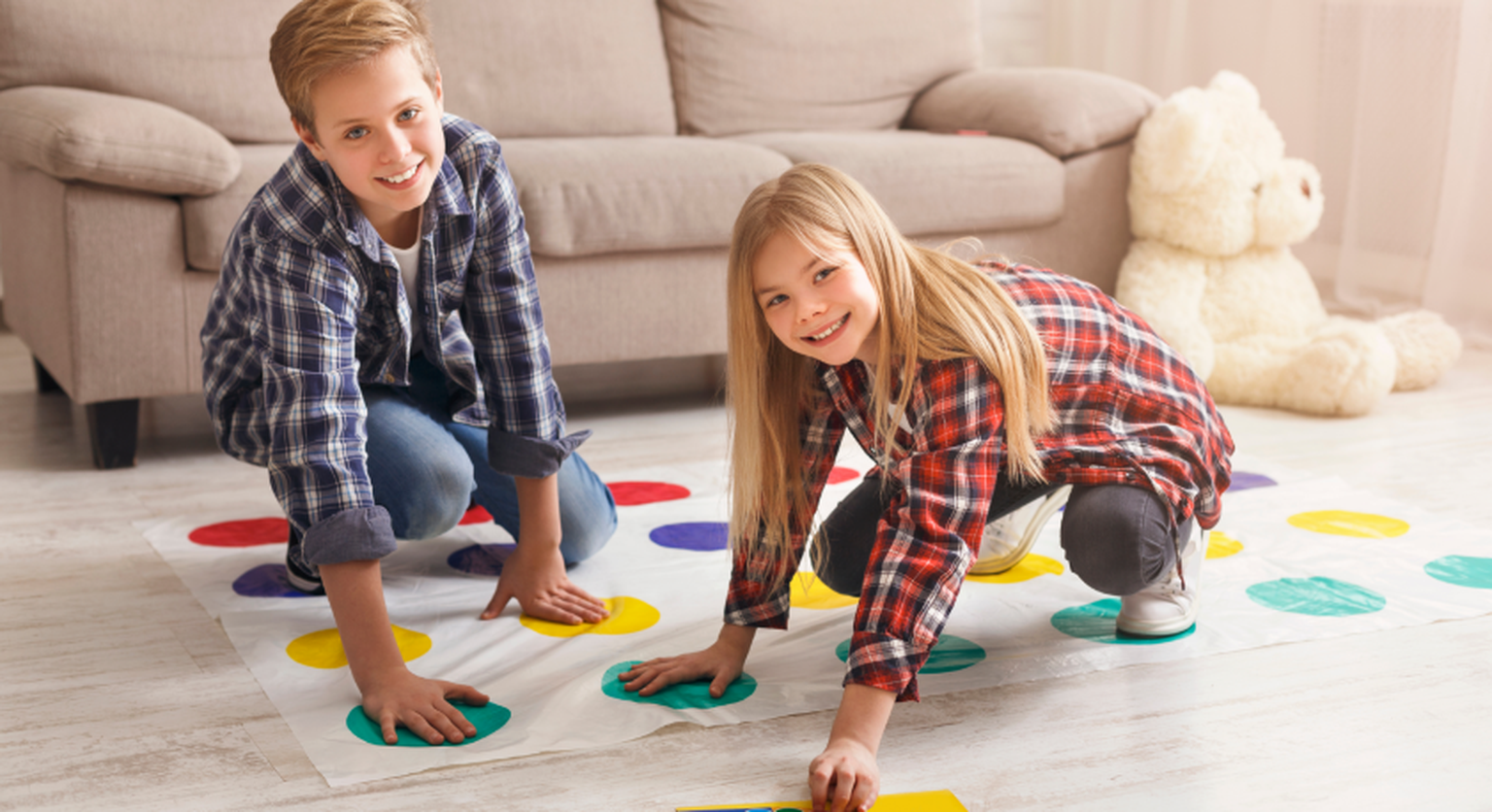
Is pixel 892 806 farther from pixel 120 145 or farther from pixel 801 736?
pixel 120 145

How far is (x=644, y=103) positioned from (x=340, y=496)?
1602 mm

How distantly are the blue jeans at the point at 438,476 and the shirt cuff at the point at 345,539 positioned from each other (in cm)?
27

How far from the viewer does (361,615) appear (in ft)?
3.58

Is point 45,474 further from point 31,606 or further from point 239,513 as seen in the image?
point 31,606

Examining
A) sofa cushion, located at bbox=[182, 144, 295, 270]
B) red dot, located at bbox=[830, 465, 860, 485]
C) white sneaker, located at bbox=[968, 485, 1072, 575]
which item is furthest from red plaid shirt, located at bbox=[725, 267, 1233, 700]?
sofa cushion, located at bbox=[182, 144, 295, 270]

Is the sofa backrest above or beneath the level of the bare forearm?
above

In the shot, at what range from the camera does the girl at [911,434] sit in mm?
985

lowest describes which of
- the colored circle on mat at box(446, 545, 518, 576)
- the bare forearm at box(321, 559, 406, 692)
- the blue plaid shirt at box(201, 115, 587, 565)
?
the colored circle on mat at box(446, 545, 518, 576)

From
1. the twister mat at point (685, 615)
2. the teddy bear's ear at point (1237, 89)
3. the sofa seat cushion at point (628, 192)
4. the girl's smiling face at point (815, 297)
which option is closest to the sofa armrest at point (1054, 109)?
the teddy bear's ear at point (1237, 89)

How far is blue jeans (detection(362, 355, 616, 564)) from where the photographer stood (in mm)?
1366

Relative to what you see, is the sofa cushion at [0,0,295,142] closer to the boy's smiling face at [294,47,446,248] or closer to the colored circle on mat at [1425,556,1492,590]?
the boy's smiling face at [294,47,446,248]

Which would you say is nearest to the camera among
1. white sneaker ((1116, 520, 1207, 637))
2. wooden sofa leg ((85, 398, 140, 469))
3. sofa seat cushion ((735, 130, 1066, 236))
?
white sneaker ((1116, 520, 1207, 637))

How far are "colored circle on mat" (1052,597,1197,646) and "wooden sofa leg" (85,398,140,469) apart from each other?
132 cm

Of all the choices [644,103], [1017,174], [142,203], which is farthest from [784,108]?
[142,203]
